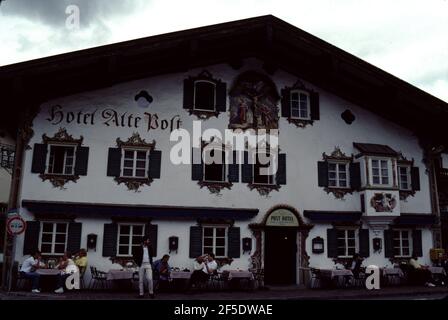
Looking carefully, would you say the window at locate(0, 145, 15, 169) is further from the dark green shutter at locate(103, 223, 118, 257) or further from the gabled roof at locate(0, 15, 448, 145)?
the dark green shutter at locate(103, 223, 118, 257)

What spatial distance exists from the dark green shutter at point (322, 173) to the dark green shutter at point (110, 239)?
25.4 ft

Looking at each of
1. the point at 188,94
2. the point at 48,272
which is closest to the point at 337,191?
the point at 188,94

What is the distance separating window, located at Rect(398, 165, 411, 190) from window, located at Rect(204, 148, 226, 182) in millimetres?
7480

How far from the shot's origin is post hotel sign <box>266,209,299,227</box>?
622 inches

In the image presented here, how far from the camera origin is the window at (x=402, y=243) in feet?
56.4

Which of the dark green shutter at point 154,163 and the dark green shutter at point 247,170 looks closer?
the dark green shutter at point 154,163

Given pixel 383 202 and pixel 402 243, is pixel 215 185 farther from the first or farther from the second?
pixel 402 243

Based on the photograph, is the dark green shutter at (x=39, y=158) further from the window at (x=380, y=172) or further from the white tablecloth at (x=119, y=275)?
the window at (x=380, y=172)

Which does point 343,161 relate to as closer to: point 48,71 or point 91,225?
point 91,225

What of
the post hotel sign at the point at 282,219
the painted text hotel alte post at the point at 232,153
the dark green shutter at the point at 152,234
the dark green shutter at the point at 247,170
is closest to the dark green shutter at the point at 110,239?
the painted text hotel alte post at the point at 232,153

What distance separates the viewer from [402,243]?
17.3 m

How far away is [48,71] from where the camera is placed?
13.9 m

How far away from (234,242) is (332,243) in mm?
3832

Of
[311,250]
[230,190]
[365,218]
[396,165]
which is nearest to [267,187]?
[230,190]
